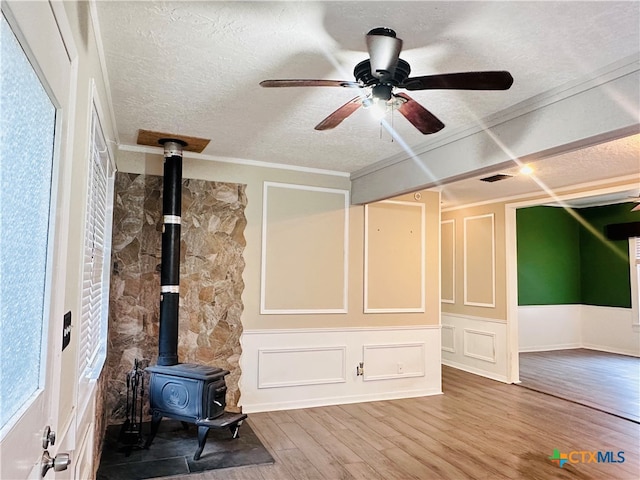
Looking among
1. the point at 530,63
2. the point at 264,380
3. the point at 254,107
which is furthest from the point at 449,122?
the point at 264,380

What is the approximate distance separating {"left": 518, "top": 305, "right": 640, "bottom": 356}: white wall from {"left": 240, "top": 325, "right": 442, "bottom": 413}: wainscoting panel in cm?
362

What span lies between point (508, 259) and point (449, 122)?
3.30m

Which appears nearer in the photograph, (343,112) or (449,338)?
(343,112)

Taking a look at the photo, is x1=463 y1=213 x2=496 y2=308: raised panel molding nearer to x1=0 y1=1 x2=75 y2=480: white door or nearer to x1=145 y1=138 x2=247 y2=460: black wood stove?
x1=145 y1=138 x2=247 y2=460: black wood stove

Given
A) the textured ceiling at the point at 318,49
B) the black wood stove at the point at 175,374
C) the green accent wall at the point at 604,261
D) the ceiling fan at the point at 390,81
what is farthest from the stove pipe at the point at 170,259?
the green accent wall at the point at 604,261

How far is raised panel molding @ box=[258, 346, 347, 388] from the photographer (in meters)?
4.33

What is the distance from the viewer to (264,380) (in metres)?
4.31

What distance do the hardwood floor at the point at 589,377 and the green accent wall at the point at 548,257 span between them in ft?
3.41

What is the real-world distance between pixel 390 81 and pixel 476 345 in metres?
5.06

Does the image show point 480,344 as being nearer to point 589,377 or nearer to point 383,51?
point 589,377

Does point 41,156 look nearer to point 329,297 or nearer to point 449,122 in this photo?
point 449,122

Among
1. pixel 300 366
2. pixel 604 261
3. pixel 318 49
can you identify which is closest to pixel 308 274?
pixel 300 366

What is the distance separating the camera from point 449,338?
6.62 m

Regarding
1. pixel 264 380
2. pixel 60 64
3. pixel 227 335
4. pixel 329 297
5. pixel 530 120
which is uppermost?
pixel 530 120
